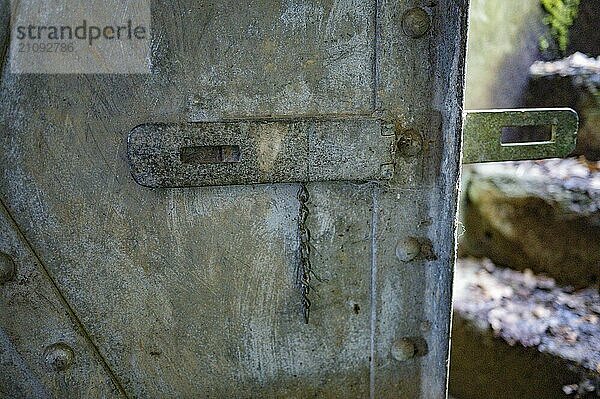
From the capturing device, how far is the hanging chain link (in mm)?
1073

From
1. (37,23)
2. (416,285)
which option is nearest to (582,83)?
(416,285)

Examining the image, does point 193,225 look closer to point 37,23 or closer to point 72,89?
point 72,89

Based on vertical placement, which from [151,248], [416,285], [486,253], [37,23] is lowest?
[486,253]

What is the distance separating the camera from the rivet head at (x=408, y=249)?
44.5 inches

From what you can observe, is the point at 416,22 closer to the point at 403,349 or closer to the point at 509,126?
the point at 509,126

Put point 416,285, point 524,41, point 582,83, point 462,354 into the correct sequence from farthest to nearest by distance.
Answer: point 524,41, point 582,83, point 462,354, point 416,285

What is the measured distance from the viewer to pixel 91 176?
3.26 feet

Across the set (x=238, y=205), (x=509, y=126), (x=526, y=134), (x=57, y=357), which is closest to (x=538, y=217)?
(x=526, y=134)

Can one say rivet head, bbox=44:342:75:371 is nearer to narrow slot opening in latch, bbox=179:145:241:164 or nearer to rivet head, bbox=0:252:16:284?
rivet head, bbox=0:252:16:284

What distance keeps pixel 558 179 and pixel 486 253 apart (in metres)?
0.58

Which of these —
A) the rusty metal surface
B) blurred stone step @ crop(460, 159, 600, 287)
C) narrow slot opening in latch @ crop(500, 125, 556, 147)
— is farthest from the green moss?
the rusty metal surface

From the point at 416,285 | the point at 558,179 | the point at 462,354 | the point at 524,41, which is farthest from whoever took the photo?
the point at 524,41

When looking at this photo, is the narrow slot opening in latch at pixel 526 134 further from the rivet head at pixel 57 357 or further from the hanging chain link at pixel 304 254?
the rivet head at pixel 57 357

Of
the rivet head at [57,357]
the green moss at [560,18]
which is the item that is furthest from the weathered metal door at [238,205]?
the green moss at [560,18]
